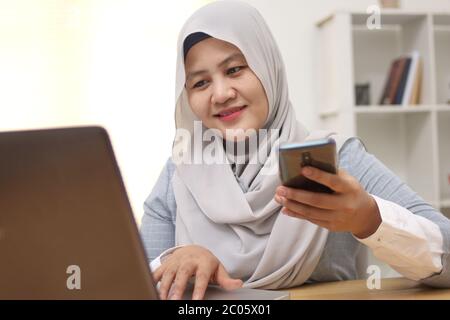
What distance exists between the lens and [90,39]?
2.92 metres

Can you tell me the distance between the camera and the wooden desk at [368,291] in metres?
0.89

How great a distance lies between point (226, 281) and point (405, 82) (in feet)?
7.38

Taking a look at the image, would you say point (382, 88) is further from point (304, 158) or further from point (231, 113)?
point (304, 158)

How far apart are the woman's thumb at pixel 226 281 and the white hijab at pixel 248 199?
0.18 meters

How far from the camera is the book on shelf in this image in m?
2.83

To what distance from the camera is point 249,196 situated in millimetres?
1152

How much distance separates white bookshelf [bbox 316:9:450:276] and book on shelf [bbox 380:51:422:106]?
0.04 meters

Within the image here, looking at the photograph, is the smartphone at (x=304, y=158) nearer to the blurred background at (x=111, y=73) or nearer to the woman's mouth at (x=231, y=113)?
the woman's mouth at (x=231, y=113)

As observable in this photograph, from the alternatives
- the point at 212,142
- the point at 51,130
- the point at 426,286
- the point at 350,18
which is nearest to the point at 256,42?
the point at 212,142

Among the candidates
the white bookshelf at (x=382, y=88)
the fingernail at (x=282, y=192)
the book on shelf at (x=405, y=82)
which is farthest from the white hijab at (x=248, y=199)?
the book on shelf at (x=405, y=82)

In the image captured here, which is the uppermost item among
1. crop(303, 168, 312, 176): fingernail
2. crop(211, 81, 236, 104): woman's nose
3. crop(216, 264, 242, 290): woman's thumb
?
crop(211, 81, 236, 104): woman's nose

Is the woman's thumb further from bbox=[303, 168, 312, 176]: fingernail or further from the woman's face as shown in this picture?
the woman's face

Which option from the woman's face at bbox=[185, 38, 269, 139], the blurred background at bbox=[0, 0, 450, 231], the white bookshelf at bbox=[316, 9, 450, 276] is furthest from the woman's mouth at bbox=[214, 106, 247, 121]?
the blurred background at bbox=[0, 0, 450, 231]
